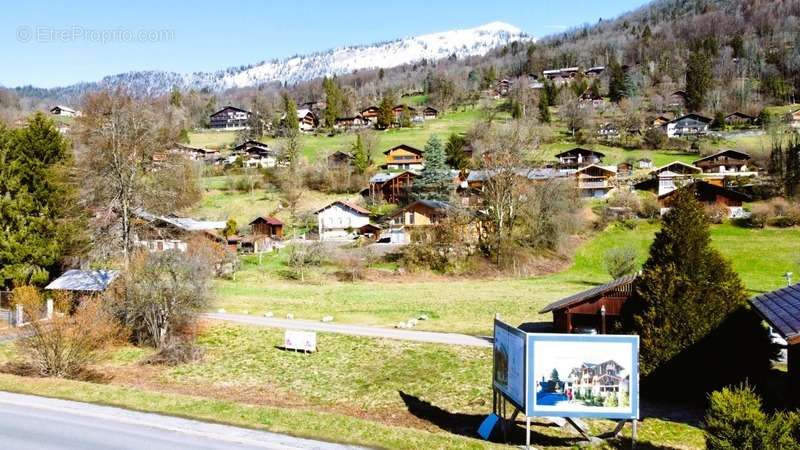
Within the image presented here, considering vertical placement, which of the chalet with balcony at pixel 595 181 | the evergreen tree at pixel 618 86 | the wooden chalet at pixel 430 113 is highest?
the evergreen tree at pixel 618 86

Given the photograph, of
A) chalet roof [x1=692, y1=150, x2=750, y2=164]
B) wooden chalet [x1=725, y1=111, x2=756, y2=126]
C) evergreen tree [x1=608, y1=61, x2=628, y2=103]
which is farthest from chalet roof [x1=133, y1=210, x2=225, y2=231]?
evergreen tree [x1=608, y1=61, x2=628, y2=103]

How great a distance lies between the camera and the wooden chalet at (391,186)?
268ft

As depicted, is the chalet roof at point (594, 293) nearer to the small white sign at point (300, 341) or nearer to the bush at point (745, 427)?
the small white sign at point (300, 341)

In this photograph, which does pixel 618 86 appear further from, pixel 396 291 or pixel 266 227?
pixel 396 291

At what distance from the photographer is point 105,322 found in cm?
2862

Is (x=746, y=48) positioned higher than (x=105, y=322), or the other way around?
(x=746, y=48)

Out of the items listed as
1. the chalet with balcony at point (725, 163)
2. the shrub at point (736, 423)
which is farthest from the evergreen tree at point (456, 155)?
the shrub at point (736, 423)

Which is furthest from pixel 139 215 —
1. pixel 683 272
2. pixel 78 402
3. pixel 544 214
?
pixel 544 214

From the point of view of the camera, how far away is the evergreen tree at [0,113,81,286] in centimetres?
3569

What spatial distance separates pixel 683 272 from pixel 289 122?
11315 centimetres

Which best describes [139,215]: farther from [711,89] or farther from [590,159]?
[711,89]

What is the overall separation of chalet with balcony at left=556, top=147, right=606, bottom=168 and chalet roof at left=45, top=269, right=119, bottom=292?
234 feet

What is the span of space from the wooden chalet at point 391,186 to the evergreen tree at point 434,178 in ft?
16.1

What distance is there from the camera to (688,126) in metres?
113
